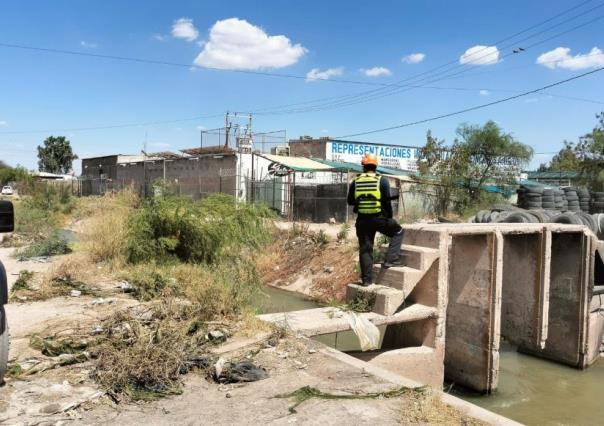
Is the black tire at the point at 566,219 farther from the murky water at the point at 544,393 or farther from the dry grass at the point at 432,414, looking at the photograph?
the dry grass at the point at 432,414

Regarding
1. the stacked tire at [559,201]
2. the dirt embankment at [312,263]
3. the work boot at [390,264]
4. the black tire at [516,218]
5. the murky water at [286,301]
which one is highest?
the stacked tire at [559,201]

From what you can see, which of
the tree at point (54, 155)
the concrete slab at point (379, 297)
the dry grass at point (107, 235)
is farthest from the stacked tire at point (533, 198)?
the tree at point (54, 155)

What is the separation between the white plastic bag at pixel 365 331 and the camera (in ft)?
23.3

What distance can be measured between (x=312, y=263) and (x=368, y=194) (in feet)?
37.1

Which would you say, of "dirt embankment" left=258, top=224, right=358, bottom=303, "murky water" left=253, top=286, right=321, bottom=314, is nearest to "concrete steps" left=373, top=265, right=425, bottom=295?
"murky water" left=253, top=286, right=321, bottom=314

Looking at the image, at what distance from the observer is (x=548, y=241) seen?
36.2 ft

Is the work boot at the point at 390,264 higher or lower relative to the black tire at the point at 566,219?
lower

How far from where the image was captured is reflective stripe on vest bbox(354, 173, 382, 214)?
7.60 m

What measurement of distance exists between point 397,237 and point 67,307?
5.36m

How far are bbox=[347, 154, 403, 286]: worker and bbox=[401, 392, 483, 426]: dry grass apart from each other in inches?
131

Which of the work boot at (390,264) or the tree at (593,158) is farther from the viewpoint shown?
the tree at (593,158)

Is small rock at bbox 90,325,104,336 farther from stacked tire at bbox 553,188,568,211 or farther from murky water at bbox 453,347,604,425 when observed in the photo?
stacked tire at bbox 553,188,568,211

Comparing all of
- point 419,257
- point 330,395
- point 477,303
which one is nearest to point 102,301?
point 330,395

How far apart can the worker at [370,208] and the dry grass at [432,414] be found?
131 inches
